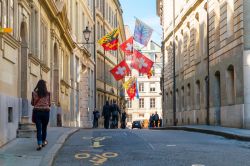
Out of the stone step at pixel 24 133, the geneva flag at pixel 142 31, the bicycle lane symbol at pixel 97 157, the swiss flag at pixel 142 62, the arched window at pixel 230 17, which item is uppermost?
the geneva flag at pixel 142 31

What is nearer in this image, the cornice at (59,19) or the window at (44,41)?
the window at (44,41)

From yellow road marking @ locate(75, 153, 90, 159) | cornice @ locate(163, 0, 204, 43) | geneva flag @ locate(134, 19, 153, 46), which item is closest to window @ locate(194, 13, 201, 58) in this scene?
cornice @ locate(163, 0, 204, 43)

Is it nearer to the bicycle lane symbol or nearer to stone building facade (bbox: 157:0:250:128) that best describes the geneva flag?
stone building facade (bbox: 157:0:250:128)

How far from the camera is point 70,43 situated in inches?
1475

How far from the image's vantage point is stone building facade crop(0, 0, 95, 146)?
1523 cm

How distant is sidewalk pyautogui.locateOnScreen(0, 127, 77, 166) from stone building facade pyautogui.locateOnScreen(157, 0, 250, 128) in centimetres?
1162

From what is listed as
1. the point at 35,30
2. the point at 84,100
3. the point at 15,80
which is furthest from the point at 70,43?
the point at 15,80

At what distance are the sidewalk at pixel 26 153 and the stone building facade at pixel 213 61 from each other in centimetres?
1162

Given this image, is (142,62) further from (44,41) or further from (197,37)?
(44,41)

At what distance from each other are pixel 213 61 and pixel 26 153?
20.1m

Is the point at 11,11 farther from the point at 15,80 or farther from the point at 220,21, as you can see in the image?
the point at 220,21

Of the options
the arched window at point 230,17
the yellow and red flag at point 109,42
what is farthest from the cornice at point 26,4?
the yellow and red flag at point 109,42

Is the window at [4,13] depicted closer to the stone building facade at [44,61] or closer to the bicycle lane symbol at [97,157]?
the stone building facade at [44,61]

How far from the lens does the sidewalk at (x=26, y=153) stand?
35.7 ft
